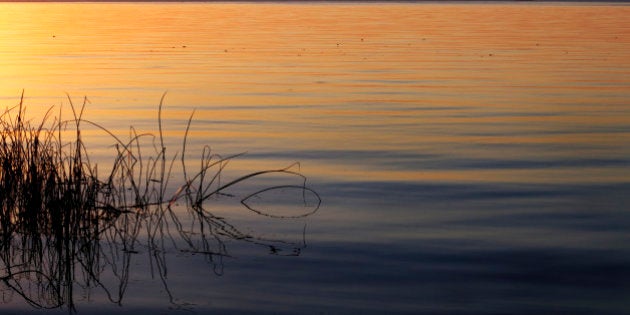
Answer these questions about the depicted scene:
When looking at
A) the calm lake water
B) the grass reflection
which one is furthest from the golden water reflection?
the grass reflection

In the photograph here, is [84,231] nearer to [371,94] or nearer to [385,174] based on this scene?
[385,174]

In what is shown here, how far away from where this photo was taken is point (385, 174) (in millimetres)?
14609

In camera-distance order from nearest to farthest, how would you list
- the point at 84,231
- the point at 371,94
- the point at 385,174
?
the point at 84,231, the point at 385,174, the point at 371,94

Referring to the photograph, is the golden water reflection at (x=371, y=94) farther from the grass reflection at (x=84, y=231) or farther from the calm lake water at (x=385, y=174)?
the grass reflection at (x=84, y=231)

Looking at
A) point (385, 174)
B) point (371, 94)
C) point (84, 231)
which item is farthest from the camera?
point (371, 94)

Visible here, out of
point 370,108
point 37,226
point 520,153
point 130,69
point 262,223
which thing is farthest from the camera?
point 130,69

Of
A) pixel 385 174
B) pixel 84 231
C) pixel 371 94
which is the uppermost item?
pixel 371 94

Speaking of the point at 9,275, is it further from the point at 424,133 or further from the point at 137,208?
the point at 424,133

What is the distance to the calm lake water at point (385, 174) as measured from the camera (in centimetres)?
930

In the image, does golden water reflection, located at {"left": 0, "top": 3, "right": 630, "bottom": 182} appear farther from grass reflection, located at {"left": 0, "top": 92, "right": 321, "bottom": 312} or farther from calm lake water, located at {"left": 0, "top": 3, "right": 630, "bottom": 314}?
grass reflection, located at {"left": 0, "top": 92, "right": 321, "bottom": 312}

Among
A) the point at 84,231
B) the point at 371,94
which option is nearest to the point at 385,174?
the point at 84,231

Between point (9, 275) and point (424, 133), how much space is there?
942cm

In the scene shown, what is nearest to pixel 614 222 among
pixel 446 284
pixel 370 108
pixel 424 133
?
pixel 446 284

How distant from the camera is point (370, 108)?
69.8ft
